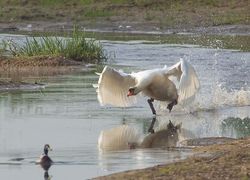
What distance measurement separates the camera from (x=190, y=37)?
3566 cm

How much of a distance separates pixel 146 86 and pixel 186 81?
33.8 inches

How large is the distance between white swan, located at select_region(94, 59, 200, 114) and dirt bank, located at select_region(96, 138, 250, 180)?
502 centimetres

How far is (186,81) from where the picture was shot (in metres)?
16.1

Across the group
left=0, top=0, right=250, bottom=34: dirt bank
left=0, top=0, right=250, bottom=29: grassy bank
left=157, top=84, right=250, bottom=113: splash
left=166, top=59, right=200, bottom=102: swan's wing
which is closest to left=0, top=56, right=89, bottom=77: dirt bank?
left=157, top=84, right=250, bottom=113: splash

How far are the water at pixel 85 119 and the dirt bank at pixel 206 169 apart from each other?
612 mm

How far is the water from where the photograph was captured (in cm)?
1178

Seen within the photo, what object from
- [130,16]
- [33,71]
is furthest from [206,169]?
[130,16]

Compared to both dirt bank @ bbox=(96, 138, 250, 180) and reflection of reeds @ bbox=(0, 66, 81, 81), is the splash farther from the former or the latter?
reflection of reeds @ bbox=(0, 66, 81, 81)

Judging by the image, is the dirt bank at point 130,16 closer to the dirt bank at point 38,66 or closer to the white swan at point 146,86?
the dirt bank at point 38,66

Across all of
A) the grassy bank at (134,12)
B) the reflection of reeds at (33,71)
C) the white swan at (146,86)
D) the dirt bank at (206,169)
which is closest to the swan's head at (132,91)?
the white swan at (146,86)

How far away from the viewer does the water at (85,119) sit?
38.7ft

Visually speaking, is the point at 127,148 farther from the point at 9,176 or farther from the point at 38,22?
the point at 38,22

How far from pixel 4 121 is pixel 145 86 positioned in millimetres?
2496

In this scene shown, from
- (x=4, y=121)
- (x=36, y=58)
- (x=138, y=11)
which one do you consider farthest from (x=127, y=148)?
(x=138, y=11)
